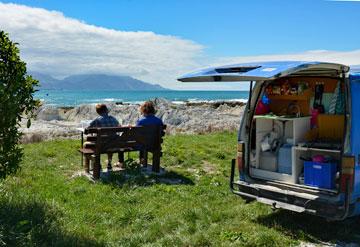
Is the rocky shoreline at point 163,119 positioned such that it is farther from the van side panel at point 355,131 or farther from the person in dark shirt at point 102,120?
the van side panel at point 355,131

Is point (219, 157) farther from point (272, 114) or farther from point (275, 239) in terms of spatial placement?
point (275, 239)

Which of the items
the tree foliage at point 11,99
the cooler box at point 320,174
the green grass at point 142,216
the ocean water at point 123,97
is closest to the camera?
the tree foliage at point 11,99

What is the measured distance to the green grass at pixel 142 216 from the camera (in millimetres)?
6059

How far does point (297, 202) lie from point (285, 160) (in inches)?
44.5

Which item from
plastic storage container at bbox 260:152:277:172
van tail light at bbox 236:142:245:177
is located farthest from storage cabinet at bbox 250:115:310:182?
van tail light at bbox 236:142:245:177

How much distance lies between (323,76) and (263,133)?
1.48 metres

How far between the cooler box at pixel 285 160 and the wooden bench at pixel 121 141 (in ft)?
10.2

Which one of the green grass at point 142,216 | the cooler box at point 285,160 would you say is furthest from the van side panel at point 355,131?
the cooler box at point 285,160

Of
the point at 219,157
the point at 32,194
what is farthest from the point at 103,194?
the point at 219,157

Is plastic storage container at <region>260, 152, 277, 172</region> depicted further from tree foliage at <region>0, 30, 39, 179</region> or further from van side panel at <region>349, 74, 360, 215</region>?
tree foliage at <region>0, 30, 39, 179</region>

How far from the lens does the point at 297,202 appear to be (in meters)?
6.61

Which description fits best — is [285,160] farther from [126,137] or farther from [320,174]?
[126,137]

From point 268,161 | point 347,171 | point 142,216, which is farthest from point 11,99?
point 347,171

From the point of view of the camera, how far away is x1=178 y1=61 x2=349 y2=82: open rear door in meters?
5.88
